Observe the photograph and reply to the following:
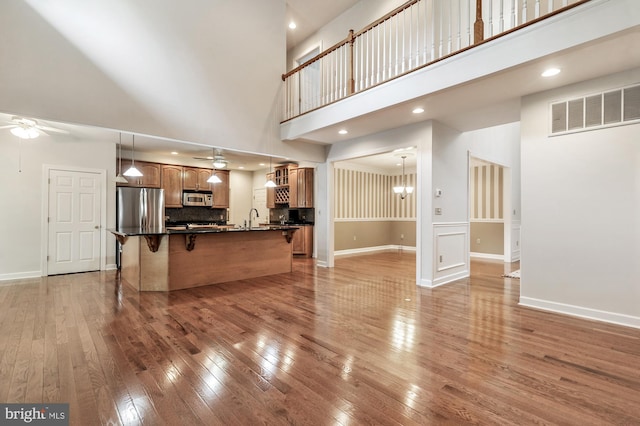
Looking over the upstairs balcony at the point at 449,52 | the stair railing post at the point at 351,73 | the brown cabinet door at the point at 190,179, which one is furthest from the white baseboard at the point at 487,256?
the brown cabinet door at the point at 190,179

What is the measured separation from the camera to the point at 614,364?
224cm

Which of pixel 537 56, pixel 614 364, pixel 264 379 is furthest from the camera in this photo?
pixel 537 56

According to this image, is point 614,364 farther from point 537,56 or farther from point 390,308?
point 537,56

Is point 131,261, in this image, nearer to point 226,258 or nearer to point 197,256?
point 197,256

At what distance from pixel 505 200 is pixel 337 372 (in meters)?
6.95

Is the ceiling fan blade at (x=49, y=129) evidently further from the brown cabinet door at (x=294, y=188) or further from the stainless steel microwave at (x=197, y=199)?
the brown cabinet door at (x=294, y=188)

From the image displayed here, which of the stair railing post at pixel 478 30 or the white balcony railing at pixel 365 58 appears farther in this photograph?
the white balcony railing at pixel 365 58

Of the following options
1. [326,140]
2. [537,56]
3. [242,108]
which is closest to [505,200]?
[326,140]

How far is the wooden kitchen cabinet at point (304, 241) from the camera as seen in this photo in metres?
7.91

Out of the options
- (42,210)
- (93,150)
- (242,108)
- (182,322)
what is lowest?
(182,322)

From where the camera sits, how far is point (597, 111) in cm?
318

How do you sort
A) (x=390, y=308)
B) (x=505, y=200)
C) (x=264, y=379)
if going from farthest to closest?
(x=505, y=200) → (x=390, y=308) → (x=264, y=379)

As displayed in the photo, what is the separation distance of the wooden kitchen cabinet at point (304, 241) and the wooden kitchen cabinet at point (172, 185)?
10.3ft

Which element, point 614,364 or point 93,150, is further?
point 93,150
